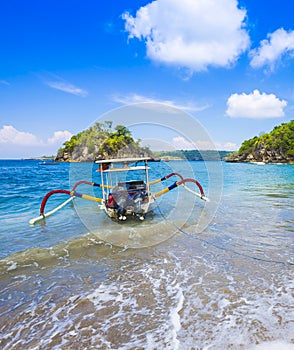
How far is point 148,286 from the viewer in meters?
5.30

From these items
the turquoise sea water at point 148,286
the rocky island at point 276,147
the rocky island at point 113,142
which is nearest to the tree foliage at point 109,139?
the rocky island at point 113,142

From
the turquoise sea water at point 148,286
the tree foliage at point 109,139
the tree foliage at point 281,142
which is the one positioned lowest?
the turquoise sea water at point 148,286

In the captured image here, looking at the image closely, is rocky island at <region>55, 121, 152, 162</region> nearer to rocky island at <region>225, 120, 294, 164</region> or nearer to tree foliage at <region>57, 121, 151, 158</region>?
tree foliage at <region>57, 121, 151, 158</region>

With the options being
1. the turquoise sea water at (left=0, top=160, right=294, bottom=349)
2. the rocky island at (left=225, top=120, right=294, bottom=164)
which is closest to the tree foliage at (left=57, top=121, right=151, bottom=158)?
the turquoise sea water at (left=0, top=160, right=294, bottom=349)

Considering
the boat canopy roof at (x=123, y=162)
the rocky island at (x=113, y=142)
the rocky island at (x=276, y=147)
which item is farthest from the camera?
the rocky island at (x=276, y=147)

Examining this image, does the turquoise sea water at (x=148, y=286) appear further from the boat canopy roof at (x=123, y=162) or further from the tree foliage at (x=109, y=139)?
the tree foliage at (x=109, y=139)

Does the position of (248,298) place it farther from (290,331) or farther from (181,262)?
(181,262)

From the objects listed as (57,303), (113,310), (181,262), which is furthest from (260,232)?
(57,303)

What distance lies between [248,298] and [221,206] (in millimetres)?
10195

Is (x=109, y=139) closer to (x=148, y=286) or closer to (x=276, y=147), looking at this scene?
(x=148, y=286)

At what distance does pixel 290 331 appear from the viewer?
367 cm

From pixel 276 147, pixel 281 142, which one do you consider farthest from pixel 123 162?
pixel 276 147

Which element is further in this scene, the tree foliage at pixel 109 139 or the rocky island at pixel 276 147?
the rocky island at pixel 276 147

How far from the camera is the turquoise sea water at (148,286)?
3752 millimetres
